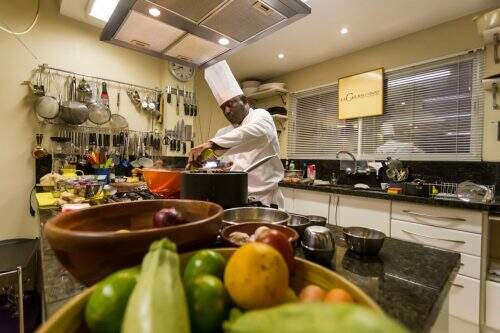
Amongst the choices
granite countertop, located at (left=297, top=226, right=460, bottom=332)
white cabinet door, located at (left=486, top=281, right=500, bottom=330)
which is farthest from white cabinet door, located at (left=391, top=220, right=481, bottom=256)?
granite countertop, located at (left=297, top=226, right=460, bottom=332)

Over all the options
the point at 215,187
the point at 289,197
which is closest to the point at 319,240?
the point at 215,187

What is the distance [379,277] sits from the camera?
56 cm

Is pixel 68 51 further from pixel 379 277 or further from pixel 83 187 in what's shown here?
pixel 379 277

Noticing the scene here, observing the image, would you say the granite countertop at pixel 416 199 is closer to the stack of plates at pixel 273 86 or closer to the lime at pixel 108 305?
the stack of plates at pixel 273 86

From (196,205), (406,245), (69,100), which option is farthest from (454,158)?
(69,100)

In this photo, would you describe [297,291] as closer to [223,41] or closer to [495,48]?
[223,41]

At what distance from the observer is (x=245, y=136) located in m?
1.41

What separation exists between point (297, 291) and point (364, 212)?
185 centimetres

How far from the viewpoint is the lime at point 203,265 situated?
347 mm

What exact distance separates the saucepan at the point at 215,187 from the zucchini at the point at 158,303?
0.53 m

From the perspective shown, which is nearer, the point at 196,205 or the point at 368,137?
the point at 196,205

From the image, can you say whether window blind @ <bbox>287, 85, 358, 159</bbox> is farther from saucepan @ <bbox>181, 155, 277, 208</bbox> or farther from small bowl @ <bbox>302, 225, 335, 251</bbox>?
small bowl @ <bbox>302, 225, 335, 251</bbox>

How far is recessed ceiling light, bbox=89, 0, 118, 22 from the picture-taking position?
77.6 inches

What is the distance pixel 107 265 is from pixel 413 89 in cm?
274
